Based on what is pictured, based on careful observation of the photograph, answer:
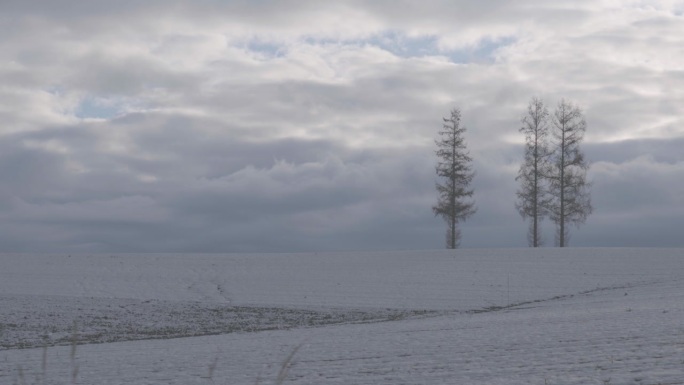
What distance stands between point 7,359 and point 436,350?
24.1ft

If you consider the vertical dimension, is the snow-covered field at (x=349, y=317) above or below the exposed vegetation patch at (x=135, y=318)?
above

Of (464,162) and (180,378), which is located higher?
(464,162)

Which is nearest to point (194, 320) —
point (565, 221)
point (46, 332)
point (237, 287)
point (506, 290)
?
point (46, 332)

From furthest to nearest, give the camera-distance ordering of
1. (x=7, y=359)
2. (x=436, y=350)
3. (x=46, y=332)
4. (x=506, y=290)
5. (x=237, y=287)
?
(x=237, y=287)
(x=506, y=290)
(x=46, y=332)
(x=7, y=359)
(x=436, y=350)

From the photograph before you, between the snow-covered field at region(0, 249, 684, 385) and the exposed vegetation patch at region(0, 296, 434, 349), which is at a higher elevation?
the snow-covered field at region(0, 249, 684, 385)

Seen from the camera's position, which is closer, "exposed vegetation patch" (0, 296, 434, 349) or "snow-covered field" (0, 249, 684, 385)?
"snow-covered field" (0, 249, 684, 385)

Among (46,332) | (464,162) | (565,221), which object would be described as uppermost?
(464,162)

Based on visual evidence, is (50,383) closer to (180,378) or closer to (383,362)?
(180,378)

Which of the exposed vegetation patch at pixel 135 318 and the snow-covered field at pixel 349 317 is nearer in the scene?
the snow-covered field at pixel 349 317

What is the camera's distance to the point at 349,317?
912 inches

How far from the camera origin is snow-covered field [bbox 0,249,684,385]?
33.0 ft

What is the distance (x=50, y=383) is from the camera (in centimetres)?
1050

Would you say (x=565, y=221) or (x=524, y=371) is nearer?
(x=524, y=371)

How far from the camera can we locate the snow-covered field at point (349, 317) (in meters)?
10.1
